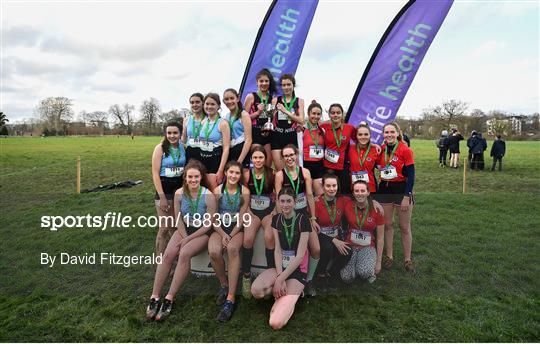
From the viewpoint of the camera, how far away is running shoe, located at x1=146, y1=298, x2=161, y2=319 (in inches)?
127

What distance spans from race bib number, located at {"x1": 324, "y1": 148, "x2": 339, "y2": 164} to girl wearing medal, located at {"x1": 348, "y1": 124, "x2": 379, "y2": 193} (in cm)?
19

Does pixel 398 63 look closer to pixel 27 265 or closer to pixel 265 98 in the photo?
pixel 265 98

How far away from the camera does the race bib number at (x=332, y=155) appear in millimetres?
4324

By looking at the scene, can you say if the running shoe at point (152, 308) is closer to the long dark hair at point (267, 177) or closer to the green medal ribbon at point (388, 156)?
the long dark hair at point (267, 177)

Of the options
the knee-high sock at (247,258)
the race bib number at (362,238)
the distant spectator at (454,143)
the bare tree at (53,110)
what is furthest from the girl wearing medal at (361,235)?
the bare tree at (53,110)

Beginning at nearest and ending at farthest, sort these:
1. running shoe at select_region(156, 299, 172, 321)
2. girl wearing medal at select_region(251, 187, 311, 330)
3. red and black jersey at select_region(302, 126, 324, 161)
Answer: running shoe at select_region(156, 299, 172, 321) < girl wearing medal at select_region(251, 187, 311, 330) < red and black jersey at select_region(302, 126, 324, 161)

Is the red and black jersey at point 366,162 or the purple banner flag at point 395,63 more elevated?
the purple banner flag at point 395,63

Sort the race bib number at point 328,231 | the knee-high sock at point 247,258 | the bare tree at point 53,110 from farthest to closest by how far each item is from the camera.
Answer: the bare tree at point 53,110 < the race bib number at point 328,231 < the knee-high sock at point 247,258

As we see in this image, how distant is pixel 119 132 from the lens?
222 ft

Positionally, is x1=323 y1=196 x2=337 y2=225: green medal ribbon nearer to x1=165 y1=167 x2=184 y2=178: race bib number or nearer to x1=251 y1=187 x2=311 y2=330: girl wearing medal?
x1=251 y1=187 x2=311 y2=330: girl wearing medal

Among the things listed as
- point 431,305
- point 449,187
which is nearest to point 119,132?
point 449,187

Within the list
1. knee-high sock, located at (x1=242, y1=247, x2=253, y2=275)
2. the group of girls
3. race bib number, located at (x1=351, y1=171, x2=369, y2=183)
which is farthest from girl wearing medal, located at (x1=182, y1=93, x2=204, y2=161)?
race bib number, located at (x1=351, y1=171, x2=369, y2=183)

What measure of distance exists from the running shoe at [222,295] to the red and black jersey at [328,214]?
121 cm

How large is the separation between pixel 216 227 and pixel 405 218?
2256 millimetres
